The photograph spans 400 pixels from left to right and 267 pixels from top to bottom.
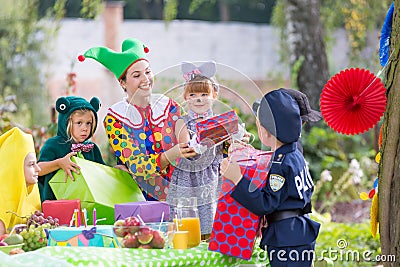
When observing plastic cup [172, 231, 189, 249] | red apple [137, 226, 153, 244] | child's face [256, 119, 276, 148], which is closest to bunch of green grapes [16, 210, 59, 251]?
red apple [137, 226, 153, 244]

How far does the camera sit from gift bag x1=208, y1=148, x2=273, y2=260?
10.4ft

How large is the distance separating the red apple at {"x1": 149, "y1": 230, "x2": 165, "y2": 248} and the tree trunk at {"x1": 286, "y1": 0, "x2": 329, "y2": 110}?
628cm

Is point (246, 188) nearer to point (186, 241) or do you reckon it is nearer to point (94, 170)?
point (186, 241)

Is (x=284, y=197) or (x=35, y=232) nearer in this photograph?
(x=35, y=232)

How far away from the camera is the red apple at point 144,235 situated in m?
2.93

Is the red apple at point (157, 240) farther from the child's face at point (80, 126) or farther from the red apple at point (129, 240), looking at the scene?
the child's face at point (80, 126)

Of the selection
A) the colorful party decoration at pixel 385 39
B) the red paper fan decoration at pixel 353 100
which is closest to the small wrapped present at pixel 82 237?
the red paper fan decoration at pixel 353 100

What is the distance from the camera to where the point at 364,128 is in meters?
3.47

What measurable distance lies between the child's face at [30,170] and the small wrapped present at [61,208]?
14 centimetres

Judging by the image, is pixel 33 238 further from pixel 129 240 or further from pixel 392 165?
pixel 392 165

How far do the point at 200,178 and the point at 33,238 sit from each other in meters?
0.81

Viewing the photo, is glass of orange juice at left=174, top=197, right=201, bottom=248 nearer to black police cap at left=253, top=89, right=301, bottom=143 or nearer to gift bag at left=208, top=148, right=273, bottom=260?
gift bag at left=208, top=148, right=273, bottom=260

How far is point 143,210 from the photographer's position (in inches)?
126

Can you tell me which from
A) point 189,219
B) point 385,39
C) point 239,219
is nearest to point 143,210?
point 189,219
